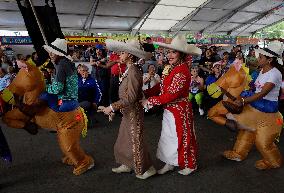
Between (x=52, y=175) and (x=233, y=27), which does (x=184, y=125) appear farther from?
(x=233, y=27)

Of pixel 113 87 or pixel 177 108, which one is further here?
pixel 113 87

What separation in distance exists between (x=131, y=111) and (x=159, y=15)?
36.6 feet

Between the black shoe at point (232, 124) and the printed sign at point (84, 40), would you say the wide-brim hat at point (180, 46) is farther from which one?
the printed sign at point (84, 40)

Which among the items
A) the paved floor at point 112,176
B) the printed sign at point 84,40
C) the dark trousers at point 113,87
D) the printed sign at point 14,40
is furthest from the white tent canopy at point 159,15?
the paved floor at point 112,176

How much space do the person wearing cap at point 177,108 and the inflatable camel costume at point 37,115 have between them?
0.94 m

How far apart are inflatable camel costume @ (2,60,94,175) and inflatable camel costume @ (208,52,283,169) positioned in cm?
190

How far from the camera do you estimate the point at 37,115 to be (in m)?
3.38

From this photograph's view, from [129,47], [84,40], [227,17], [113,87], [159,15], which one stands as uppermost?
[227,17]

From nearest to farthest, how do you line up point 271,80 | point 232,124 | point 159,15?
point 271,80
point 232,124
point 159,15

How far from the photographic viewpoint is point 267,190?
3.17 m

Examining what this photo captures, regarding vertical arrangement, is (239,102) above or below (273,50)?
below

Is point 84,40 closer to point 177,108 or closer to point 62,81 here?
point 62,81

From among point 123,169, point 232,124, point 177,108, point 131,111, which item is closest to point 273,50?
point 232,124

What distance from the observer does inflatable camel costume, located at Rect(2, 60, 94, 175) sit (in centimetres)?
326
